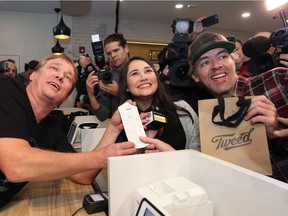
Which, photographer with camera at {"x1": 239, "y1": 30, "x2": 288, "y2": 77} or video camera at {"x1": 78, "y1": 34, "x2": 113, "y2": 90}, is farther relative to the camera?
video camera at {"x1": 78, "y1": 34, "x2": 113, "y2": 90}

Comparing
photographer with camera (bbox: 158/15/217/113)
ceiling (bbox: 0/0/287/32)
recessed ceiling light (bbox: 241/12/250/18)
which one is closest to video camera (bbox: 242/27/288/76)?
photographer with camera (bbox: 158/15/217/113)

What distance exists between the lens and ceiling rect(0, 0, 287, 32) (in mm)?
4566

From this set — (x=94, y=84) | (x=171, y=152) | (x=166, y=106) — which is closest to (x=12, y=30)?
(x=94, y=84)

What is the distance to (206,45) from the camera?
118cm

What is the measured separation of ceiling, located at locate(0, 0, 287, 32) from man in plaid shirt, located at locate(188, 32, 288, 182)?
3610mm

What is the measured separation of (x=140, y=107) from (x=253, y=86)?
23.6 inches

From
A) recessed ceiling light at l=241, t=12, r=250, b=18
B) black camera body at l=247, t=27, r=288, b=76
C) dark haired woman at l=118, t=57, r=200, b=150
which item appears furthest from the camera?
recessed ceiling light at l=241, t=12, r=250, b=18

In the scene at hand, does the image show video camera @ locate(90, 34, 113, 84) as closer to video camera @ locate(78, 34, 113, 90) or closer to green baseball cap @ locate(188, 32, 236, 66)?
video camera @ locate(78, 34, 113, 90)

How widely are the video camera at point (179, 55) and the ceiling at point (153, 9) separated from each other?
10.9 feet

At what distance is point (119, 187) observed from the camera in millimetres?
798

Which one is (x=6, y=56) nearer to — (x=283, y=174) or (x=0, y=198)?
(x=0, y=198)

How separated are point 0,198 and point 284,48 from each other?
1.16 m

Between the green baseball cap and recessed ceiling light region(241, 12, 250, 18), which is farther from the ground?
recessed ceiling light region(241, 12, 250, 18)

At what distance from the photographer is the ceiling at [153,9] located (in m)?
4.57
